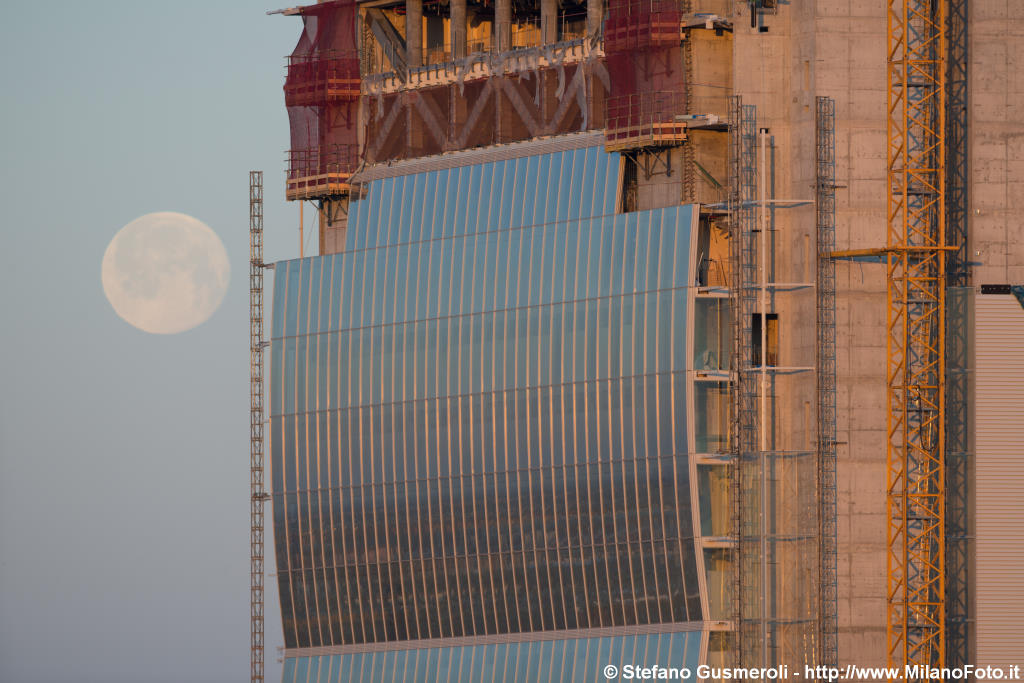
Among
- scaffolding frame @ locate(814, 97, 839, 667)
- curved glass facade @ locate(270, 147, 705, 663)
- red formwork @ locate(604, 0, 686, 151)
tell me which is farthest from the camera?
red formwork @ locate(604, 0, 686, 151)

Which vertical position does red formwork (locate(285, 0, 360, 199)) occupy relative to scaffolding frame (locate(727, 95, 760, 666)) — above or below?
above

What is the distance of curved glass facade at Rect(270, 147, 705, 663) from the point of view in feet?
530

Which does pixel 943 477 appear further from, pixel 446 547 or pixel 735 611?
pixel 446 547

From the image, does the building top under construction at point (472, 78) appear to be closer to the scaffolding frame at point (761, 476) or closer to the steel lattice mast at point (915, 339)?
the scaffolding frame at point (761, 476)

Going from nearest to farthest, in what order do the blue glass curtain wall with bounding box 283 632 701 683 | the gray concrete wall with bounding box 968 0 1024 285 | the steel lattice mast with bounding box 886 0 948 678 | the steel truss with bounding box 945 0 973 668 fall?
the steel lattice mast with bounding box 886 0 948 678
the steel truss with bounding box 945 0 973 668
the gray concrete wall with bounding box 968 0 1024 285
the blue glass curtain wall with bounding box 283 632 701 683

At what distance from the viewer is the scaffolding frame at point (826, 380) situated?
15612 cm

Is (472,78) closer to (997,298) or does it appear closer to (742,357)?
(742,357)

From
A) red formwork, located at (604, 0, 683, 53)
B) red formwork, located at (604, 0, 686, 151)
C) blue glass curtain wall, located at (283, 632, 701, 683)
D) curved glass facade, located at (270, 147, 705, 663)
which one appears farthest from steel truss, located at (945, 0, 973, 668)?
red formwork, located at (604, 0, 683, 53)

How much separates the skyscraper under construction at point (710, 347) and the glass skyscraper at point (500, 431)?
24cm

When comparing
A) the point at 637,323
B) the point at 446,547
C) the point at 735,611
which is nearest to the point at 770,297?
the point at 637,323

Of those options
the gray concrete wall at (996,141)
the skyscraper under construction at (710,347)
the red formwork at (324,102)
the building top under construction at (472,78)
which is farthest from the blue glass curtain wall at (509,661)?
the red formwork at (324,102)

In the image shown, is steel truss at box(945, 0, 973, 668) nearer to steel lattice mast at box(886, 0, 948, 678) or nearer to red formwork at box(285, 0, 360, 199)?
steel lattice mast at box(886, 0, 948, 678)

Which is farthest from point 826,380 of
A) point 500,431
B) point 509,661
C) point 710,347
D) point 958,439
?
point 509,661

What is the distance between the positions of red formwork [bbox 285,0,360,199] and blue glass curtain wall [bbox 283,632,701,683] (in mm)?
33934
